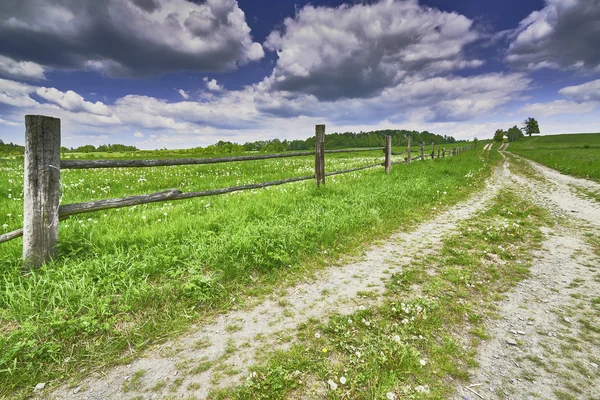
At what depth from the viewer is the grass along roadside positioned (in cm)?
206

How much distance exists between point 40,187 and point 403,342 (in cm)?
472

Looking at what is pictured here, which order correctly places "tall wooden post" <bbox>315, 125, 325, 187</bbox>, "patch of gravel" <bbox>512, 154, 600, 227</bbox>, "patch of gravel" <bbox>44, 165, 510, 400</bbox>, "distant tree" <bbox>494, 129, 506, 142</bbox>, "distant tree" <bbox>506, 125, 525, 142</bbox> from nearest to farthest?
"patch of gravel" <bbox>44, 165, 510, 400</bbox>, "patch of gravel" <bbox>512, 154, 600, 227</bbox>, "tall wooden post" <bbox>315, 125, 325, 187</bbox>, "distant tree" <bbox>494, 129, 506, 142</bbox>, "distant tree" <bbox>506, 125, 525, 142</bbox>

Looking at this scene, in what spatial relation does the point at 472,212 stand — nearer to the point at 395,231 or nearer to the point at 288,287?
the point at 395,231

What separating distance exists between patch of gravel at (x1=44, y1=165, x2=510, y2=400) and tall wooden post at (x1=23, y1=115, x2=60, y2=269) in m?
2.20

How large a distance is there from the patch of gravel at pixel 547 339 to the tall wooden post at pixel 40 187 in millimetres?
4974

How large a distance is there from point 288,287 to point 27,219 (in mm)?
3547

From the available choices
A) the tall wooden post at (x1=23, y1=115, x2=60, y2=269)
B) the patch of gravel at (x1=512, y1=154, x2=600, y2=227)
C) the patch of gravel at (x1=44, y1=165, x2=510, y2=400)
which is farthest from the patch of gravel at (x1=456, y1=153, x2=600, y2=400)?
the tall wooden post at (x1=23, y1=115, x2=60, y2=269)

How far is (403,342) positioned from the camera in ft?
8.32

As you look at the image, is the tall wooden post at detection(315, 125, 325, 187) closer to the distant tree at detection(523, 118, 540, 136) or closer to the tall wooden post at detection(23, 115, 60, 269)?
the tall wooden post at detection(23, 115, 60, 269)

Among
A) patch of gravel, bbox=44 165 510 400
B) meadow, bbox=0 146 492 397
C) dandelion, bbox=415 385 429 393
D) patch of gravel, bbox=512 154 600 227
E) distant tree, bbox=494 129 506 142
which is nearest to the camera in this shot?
dandelion, bbox=415 385 429 393

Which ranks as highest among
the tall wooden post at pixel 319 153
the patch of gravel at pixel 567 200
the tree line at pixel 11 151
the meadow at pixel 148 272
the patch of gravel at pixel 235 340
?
the tree line at pixel 11 151

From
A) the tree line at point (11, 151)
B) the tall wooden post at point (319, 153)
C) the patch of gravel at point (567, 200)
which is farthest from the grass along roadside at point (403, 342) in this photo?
the tree line at point (11, 151)

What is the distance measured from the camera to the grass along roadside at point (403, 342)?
2.06 metres

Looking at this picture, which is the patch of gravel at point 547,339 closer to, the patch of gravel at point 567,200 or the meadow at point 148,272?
the meadow at point 148,272
